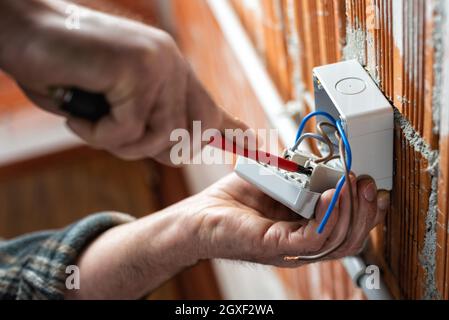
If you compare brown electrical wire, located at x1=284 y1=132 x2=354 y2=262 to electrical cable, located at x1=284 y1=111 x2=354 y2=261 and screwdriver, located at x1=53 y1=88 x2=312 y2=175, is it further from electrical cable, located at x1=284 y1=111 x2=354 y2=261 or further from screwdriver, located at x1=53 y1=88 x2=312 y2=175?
screwdriver, located at x1=53 y1=88 x2=312 y2=175

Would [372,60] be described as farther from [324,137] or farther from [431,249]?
[431,249]

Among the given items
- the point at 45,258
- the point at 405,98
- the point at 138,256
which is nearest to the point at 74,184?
the point at 45,258

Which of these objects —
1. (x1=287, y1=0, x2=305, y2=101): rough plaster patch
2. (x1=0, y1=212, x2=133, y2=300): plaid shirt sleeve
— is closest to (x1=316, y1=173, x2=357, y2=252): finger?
(x1=287, y1=0, x2=305, y2=101): rough plaster patch

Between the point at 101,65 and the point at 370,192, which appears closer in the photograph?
the point at 101,65

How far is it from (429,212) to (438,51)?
8.1 inches

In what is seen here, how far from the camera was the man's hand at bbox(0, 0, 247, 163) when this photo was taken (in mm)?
588

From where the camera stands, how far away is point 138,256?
38.4 inches

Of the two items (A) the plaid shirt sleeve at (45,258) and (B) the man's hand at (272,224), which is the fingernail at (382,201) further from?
(A) the plaid shirt sleeve at (45,258)

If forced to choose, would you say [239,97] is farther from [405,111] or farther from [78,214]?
[78,214]

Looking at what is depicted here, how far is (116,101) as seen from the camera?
24.6 inches

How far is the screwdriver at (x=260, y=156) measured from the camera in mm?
747

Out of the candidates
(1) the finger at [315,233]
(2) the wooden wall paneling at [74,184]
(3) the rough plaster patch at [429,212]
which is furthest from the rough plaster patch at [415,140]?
(2) the wooden wall paneling at [74,184]
